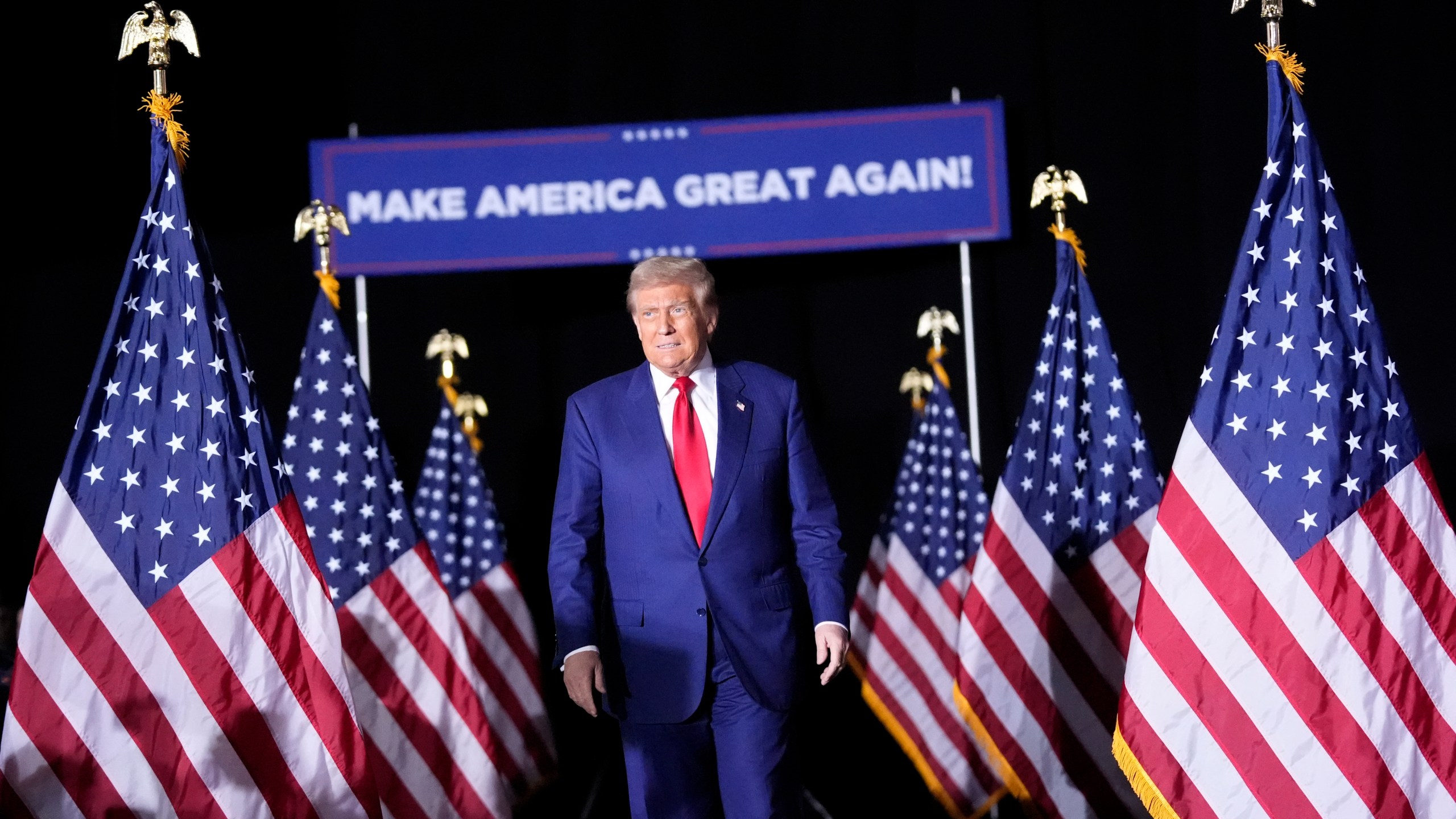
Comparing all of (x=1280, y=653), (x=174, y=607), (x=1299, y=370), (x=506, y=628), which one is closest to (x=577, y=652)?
(x=174, y=607)

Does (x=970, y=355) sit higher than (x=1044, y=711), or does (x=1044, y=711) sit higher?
(x=970, y=355)

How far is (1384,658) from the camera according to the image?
263 cm

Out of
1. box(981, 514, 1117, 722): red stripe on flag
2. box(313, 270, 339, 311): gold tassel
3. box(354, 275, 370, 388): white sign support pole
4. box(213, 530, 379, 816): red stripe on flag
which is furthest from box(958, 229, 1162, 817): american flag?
box(354, 275, 370, 388): white sign support pole

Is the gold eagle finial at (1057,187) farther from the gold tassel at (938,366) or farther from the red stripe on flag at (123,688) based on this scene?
the red stripe on flag at (123,688)

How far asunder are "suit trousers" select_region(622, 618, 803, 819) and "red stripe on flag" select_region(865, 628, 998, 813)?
99.1 inches

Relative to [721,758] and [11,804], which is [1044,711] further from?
[11,804]

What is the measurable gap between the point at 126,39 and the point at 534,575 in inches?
154

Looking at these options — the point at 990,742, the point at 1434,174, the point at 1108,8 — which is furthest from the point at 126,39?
the point at 1434,174

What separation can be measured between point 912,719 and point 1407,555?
9.82ft

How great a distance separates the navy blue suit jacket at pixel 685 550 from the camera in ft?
8.50

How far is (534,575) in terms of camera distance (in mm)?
6566

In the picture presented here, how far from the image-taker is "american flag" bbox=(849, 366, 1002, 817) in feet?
17.3

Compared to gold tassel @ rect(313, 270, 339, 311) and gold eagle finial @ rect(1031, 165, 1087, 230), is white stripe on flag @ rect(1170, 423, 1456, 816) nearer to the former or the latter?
gold eagle finial @ rect(1031, 165, 1087, 230)

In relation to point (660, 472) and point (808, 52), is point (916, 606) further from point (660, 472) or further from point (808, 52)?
point (660, 472)
